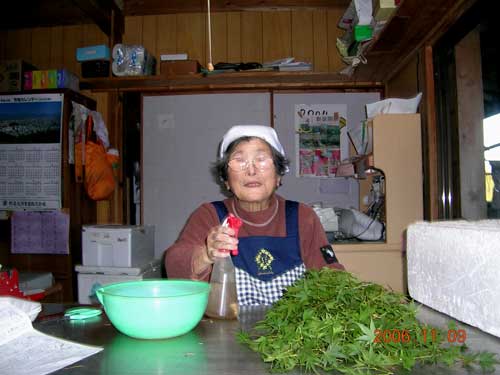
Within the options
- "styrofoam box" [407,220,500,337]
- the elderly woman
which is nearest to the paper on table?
the elderly woman

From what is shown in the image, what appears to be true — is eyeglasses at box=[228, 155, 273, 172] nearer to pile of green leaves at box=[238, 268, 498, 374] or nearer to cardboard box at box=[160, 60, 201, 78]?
pile of green leaves at box=[238, 268, 498, 374]

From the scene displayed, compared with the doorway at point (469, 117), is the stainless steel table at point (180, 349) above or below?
below

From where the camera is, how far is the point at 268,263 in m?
1.31

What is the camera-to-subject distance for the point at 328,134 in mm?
3041

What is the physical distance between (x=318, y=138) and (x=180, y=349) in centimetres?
261

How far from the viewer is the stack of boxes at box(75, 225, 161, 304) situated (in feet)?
8.39

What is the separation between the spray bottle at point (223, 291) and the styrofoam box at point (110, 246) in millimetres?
1881

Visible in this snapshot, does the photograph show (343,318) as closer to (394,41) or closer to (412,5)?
(412,5)

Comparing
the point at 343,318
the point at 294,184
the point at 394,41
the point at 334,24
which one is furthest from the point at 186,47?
the point at 343,318

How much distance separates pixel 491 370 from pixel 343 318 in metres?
0.21

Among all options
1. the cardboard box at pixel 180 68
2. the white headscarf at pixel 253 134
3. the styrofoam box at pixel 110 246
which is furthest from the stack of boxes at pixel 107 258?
the white headscarf at pixel 253 134

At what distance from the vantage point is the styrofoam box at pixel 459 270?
1.98ft

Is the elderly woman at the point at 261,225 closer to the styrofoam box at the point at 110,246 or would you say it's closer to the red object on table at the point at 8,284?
the red object on table at the point at 8,284

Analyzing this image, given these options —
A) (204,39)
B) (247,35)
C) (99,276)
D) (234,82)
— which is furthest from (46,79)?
(247,35)
